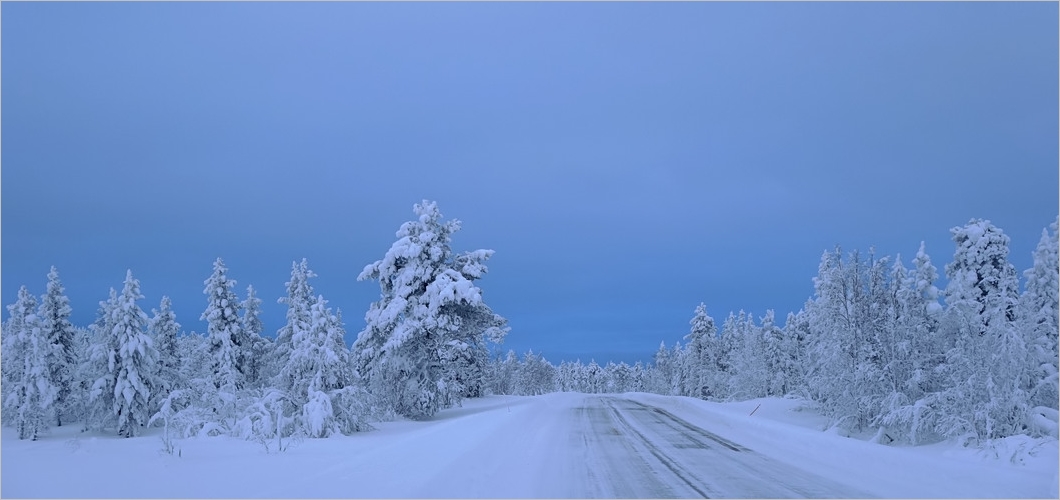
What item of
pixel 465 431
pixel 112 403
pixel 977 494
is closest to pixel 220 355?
pixel 112 403

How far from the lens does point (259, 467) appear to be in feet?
34.2

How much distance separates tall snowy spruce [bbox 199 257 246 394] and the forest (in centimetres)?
→ 10

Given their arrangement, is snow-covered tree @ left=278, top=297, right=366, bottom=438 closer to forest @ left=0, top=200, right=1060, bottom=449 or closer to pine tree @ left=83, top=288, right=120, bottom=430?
forest @ left=0, top=200, right=1060, bottom=449

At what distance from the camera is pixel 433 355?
28.5m

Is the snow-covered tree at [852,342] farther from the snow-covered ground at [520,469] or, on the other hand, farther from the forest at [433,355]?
the snow-covered ground at [520,469]

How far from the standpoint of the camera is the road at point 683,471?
9477 millimetres

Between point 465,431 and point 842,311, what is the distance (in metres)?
14.7

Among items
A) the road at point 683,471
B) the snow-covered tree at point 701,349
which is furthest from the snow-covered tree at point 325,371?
the snow-covered tree at point 701,349

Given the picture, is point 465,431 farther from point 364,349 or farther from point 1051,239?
point 1051,239

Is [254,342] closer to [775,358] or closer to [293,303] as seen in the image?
[293,303]

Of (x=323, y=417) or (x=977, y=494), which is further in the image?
(x=323, y=417)

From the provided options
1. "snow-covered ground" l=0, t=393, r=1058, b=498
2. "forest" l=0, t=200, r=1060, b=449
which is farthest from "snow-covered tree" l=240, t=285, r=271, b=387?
"snow-covered ground" l=0, t=393, r=1058, b=498

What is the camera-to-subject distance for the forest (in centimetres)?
1666

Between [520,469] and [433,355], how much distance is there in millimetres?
17634
